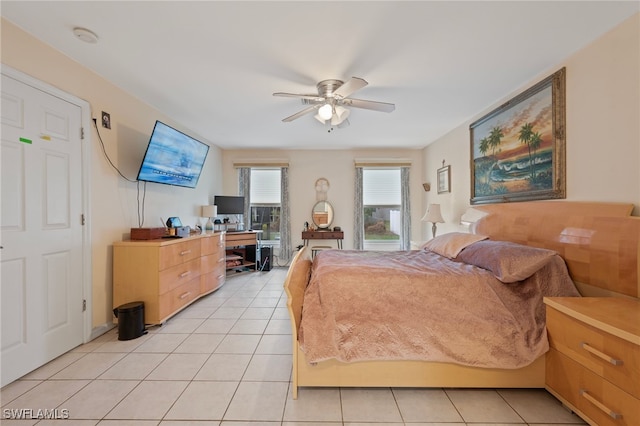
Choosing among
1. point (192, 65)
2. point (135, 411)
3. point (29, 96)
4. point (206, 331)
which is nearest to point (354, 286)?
point (135, 411)

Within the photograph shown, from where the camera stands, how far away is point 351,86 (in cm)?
214

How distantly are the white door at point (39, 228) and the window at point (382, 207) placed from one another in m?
4.39

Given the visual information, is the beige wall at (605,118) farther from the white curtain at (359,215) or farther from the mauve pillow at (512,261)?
the white curtain at (359,215)

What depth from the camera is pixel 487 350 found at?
1654 mm

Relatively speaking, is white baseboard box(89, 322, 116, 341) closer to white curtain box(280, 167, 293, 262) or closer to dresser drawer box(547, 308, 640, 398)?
white curtain box(280, 167, 293, 262)

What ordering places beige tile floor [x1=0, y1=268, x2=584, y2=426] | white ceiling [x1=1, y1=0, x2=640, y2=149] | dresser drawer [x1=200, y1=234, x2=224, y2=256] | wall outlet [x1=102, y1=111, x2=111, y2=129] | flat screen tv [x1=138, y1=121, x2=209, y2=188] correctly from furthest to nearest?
dresser drawer [x1=200, y1=234, x2=224, y2=256] < flat screen tv [x1=138, y1=121, x2=209, y2=188] < wall outlet [x1=102, y1=111, x2=111, y2=129] < white ceiling [x1=1, y1=0, x2=640, y2=149] < beige tile floor [x1=0, y1=268, x2=584, y2=426]

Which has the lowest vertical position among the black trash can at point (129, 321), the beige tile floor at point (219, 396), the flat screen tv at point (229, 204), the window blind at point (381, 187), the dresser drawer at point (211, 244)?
the beige tile floor at point (219, 396)

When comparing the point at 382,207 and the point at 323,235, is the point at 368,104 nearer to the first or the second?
the point at 323,235

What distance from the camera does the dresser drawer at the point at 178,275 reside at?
2.67 metres

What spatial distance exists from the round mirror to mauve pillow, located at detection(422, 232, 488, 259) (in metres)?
2.71

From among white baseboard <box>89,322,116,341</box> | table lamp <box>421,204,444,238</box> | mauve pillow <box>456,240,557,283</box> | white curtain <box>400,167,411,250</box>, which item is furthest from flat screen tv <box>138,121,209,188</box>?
white curtain <box>400,167,411,250</box>

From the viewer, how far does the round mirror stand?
17.6 ft

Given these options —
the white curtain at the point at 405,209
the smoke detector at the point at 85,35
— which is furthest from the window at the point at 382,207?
the smoke detector at the point at 85,35

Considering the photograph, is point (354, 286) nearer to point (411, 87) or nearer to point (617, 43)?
point (411, 87)
